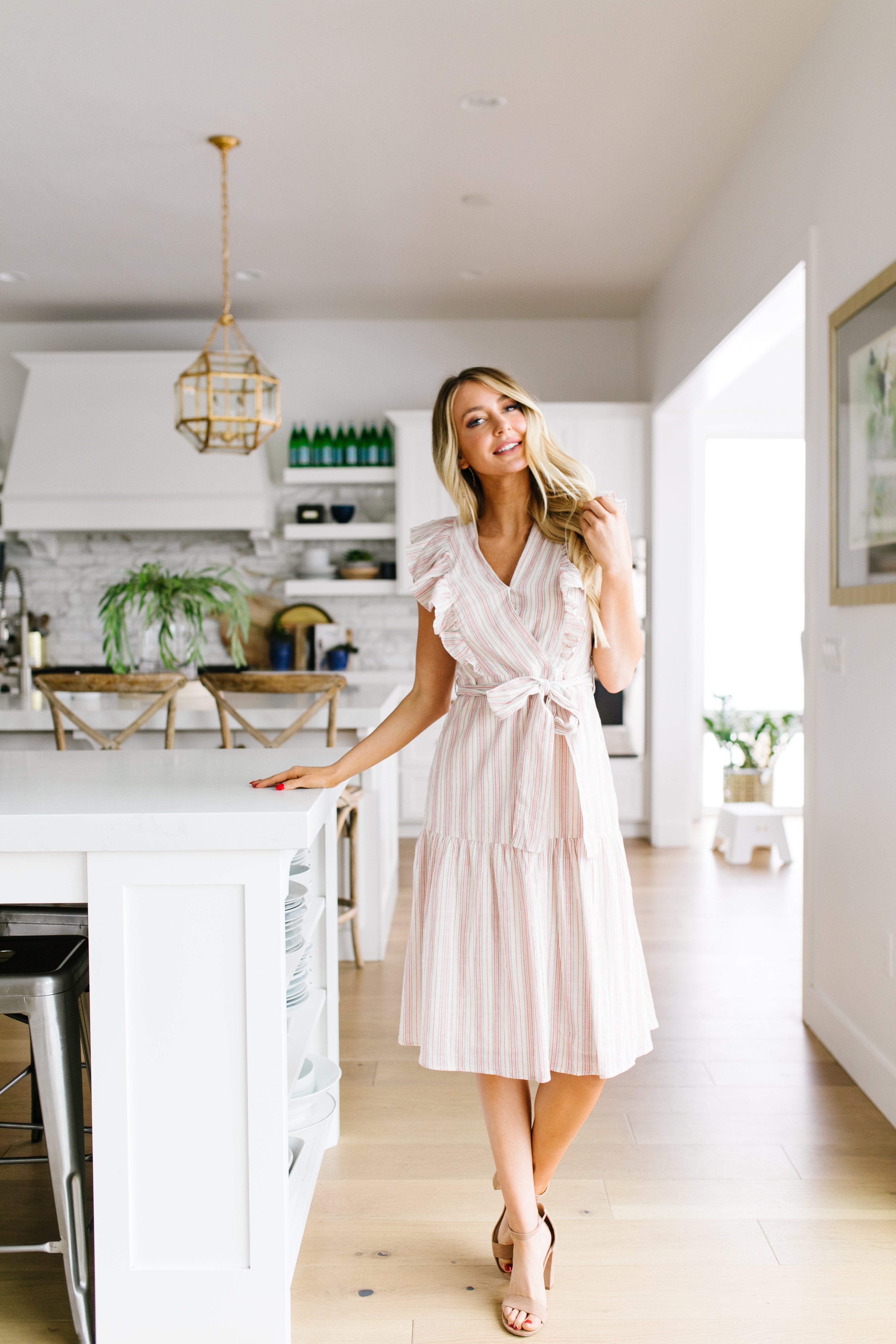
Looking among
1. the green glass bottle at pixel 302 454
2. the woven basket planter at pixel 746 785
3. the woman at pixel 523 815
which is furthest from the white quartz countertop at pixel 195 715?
the woven basket planter at pixel 746 785

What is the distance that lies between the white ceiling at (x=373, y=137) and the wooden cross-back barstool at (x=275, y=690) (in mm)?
1790

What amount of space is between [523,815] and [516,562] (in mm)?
412

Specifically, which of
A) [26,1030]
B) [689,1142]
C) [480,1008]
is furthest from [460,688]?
[26,1030]

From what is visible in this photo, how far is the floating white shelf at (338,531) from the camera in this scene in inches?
223

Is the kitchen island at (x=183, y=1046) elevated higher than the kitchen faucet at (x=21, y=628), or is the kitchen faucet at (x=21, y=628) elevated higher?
the kitchen faucet at (x=21, y=628)

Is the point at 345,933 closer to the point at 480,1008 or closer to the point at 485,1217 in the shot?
the point at 485,1217

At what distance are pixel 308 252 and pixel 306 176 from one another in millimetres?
860

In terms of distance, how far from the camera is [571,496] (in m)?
1.64

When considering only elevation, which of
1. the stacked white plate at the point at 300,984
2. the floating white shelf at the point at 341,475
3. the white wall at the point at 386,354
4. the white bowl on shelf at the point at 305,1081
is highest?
the white wall at the point at 386,354

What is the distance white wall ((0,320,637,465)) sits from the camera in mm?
5887

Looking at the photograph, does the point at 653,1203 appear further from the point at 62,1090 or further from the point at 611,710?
the point at 611,710

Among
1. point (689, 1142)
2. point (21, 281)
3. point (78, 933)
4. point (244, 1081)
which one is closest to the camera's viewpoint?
point (244, 1081)

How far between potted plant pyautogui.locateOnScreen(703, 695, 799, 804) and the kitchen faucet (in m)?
3.54

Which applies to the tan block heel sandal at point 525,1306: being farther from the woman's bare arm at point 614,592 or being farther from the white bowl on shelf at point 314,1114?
the woman's bare arm at point 614,592
